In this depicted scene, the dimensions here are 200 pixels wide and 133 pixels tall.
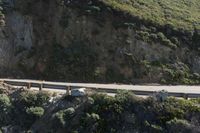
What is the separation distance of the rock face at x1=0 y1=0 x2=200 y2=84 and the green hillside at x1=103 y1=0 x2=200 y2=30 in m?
2.14

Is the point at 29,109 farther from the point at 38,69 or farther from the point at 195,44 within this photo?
the point at 195,44

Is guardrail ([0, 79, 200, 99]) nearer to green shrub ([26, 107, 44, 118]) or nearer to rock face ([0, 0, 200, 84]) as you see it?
green shrub ([26, 107, 44, 118])

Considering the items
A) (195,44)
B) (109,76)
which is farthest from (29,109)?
(195,44)

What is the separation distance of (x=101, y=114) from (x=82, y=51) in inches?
466

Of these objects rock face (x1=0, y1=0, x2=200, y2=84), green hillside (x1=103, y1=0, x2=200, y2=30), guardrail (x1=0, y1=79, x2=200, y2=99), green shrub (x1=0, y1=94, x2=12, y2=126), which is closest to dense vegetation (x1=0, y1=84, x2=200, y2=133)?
green shrub (x1=0, y1=94, x2=12, y2=126)

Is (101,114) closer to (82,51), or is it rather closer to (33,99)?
(33,99)

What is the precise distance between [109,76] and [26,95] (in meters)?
9.14

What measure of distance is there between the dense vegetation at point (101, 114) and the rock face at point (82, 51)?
793 cm

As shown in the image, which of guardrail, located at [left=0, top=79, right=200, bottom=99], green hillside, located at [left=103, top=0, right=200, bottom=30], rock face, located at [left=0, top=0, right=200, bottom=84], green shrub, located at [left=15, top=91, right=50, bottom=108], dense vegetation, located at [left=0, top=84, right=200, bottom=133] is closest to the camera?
dense vegetation, located at [left=0, top=84, right=200, bottom=133]

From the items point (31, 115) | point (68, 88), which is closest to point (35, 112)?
point (31, 115)

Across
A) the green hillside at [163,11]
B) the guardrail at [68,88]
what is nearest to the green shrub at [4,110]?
the guardrail at [68,88]

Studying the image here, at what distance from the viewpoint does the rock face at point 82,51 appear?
158ft

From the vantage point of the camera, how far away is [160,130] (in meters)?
37.2

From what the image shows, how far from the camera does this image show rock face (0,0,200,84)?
158ft
